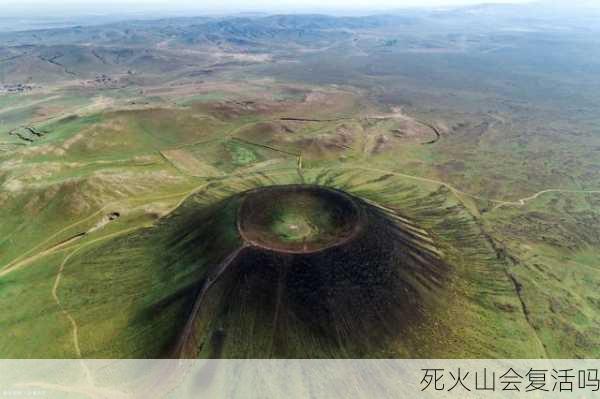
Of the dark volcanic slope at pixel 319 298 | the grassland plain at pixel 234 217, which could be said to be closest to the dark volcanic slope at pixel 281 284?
the dark volcanic slope at pixel 319 298

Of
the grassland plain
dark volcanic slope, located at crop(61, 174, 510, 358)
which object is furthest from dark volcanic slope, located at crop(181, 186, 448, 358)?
the grassland plain

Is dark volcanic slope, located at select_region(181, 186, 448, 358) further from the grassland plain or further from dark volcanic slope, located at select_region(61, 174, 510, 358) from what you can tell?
the grassland plain

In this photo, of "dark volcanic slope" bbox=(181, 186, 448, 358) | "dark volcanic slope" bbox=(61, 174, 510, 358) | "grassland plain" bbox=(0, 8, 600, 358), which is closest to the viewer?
"dark volcanic slope" bbox=(181, 186, 448, 358)

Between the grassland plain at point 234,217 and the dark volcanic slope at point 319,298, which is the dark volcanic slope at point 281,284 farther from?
the grassland plain at point 234,217

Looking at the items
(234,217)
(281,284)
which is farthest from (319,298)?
(234,217)

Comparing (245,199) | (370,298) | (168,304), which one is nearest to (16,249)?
(168,304)

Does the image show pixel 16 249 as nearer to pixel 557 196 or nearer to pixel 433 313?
pixel 433 313

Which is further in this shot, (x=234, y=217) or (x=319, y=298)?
(x=234, y=217)

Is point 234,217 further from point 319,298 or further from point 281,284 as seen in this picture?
point 319,298
